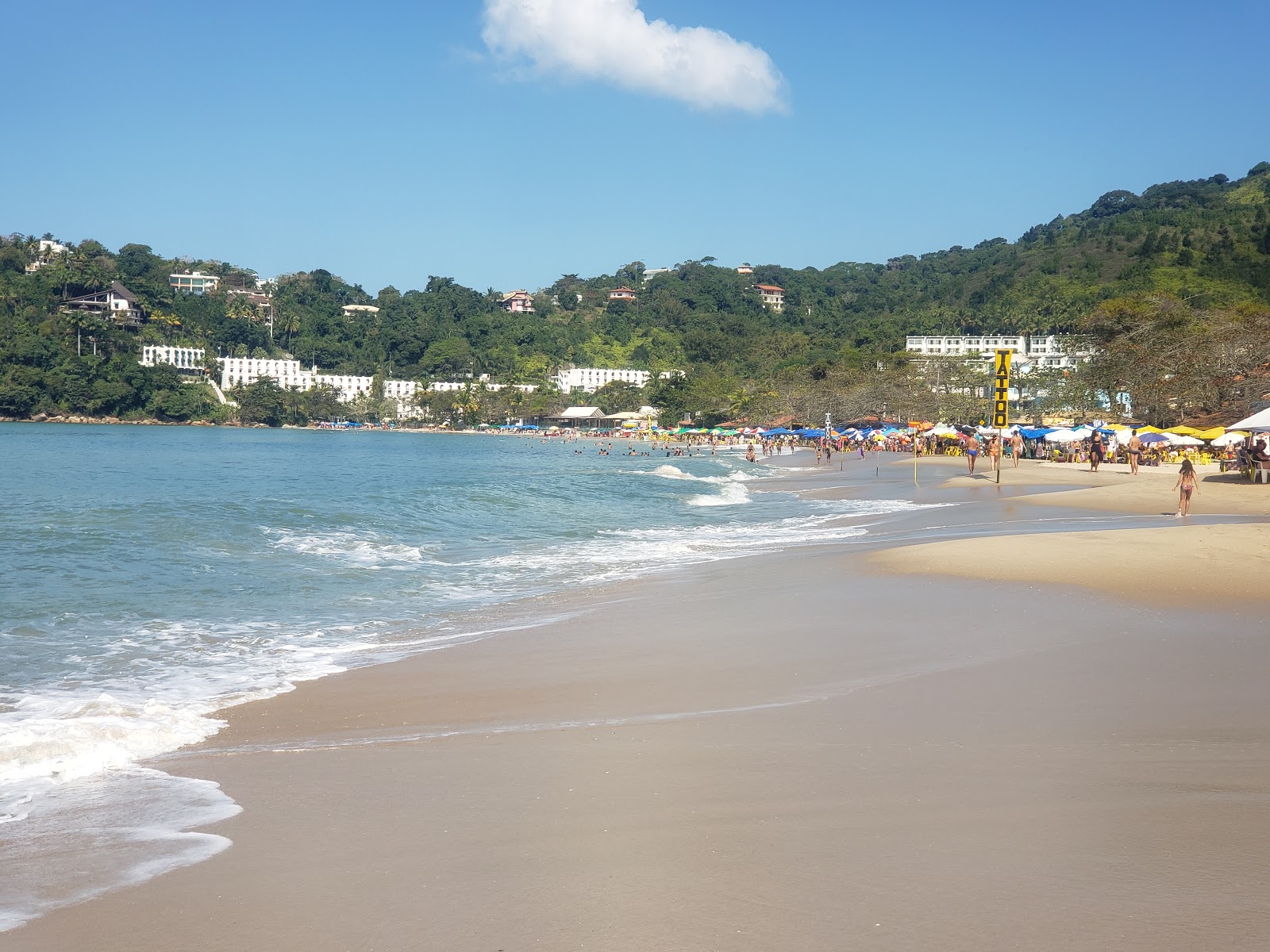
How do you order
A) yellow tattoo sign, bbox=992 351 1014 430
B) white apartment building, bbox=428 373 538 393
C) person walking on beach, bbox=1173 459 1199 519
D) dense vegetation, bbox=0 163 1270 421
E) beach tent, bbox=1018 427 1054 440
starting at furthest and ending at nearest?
white apartment building, bbox=428 373 538 393 → dense vegetation, bbox=0 163 1270 421 → beach tent, bbox=1018 427 1054 440 → yellow tattoo sign, bbox=992 351 1014 430 → person walking on beach, bbox=1173 459 1199 519

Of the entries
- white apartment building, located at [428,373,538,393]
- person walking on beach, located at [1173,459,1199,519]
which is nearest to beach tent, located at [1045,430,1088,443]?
person walking on beach, located at [1173,459,1199,519]

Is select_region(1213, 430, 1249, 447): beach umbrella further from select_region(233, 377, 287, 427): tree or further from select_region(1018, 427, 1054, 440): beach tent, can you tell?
select_region(233, 377, 287, 427): tree

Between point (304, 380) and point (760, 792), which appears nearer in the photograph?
point (760, 792)

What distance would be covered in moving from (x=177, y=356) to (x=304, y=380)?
20.5 m

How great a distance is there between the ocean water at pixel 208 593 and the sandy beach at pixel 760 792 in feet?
1.35

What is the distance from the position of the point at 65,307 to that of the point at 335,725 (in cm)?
17286

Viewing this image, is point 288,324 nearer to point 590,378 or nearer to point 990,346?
point 590,378

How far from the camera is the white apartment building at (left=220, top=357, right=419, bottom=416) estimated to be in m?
166

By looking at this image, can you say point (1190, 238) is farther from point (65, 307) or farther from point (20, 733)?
point (65, 307)

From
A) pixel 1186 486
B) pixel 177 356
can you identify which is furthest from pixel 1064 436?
pixel 177 356

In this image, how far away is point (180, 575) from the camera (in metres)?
13.4

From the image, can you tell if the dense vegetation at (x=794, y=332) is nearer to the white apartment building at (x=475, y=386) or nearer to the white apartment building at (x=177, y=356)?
the white apartment building at (x=475, y=386)

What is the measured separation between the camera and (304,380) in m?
174

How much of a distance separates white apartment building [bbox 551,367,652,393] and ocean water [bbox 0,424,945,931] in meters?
132
